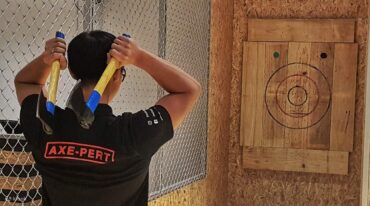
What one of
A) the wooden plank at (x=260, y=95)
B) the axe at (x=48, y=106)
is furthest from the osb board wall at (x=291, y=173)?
Answer: the axe at (x=48, y=106)

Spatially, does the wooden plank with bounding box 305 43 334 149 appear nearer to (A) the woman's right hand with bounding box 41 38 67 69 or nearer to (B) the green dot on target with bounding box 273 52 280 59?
(B) the green dot on target with bounding box 273 52 280 59

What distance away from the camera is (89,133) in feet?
4.11

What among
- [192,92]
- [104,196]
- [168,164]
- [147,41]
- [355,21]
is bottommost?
[168,164]

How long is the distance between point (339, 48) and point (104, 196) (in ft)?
13.1

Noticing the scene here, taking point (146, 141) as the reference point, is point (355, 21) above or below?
above

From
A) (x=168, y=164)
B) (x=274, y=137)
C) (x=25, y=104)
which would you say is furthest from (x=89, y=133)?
(x=274, y=137)

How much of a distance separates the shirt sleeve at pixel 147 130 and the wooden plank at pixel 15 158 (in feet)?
2.73

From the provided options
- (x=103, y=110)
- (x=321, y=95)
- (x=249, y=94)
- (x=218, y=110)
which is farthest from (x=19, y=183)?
(x=321, y=95)

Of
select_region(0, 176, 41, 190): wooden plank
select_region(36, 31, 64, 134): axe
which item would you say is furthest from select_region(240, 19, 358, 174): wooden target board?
select_region(36, 31, 64, 134): axe

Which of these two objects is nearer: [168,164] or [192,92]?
[192,92]

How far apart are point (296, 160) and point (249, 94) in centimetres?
74

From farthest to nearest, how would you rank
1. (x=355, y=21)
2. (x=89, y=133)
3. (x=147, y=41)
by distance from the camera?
(x=355, y=21)
(x=147, y=41)
(x=89, y=133)

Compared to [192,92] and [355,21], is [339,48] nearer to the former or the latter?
[355,21]

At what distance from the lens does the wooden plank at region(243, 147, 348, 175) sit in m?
4.87
